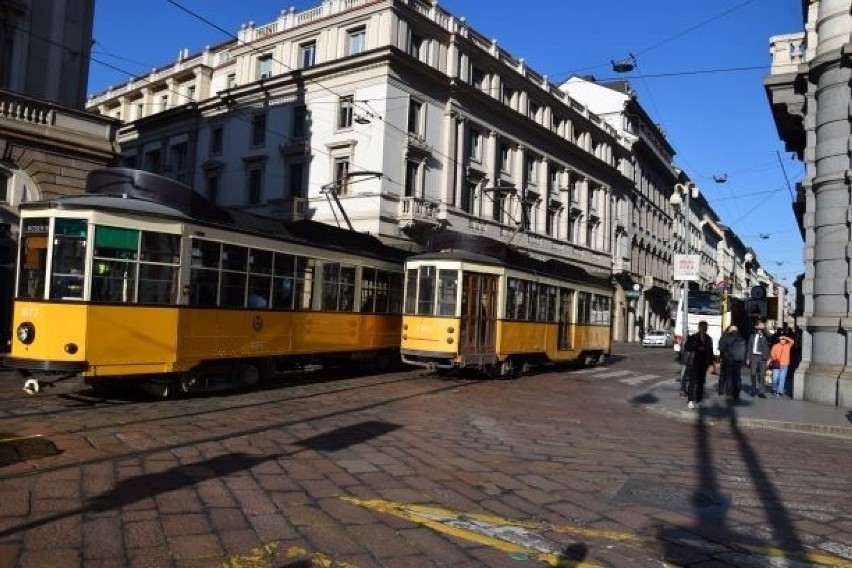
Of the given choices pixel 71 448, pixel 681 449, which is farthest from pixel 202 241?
pixel 681 449

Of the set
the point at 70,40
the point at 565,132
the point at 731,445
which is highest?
the point at 565,132

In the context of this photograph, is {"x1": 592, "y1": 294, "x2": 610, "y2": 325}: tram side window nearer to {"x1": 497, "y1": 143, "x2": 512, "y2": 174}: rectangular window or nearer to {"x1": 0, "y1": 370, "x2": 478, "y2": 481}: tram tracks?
{"x1": 0, "y1": 370, "x2": 478, "y2": 481}: tram tracks

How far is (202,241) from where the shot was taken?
1107cm

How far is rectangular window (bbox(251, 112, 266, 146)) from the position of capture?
3766cm

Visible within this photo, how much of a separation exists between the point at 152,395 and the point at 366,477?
237 inches

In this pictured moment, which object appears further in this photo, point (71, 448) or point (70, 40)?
point (70, 40)

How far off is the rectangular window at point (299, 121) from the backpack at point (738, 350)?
25425mm

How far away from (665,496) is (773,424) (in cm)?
644

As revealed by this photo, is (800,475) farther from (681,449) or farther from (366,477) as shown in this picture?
(366,477)

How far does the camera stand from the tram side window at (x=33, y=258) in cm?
965

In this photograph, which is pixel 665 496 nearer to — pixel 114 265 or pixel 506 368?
pixel 114 265

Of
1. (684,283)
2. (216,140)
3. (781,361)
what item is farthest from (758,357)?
(216,140)

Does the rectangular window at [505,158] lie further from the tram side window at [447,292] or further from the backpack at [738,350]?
the backpack at [738,350]

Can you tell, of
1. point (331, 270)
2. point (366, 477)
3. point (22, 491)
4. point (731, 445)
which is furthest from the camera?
point (331, 270)
